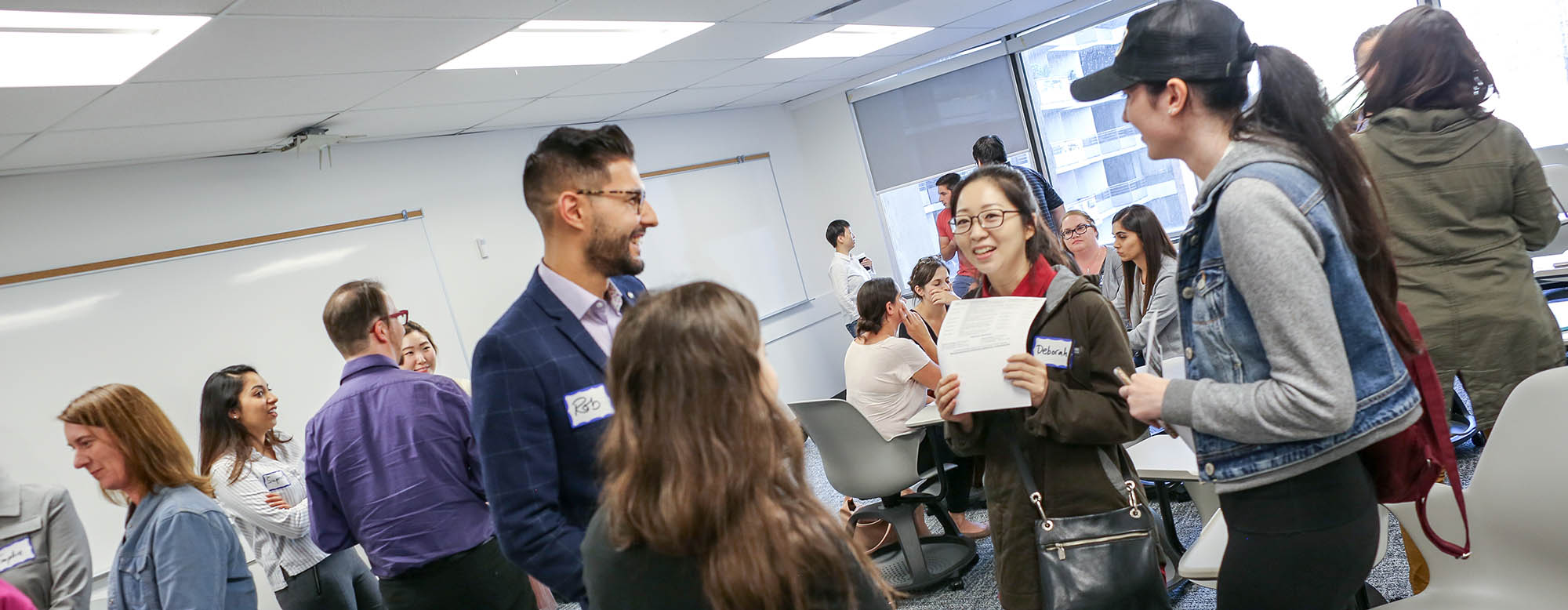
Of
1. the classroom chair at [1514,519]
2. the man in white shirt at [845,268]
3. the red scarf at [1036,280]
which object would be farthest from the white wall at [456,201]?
the classroom chair at [1514,519]

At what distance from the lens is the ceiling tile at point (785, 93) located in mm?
7195

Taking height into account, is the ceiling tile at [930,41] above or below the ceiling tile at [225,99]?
below

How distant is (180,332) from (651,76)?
2.65 meters

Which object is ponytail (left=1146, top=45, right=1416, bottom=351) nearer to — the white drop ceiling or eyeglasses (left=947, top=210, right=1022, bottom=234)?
eyeglasses (left=947, top=210, right=1022, bottom=234)

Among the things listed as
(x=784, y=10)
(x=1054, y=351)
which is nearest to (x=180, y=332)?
A: (x=784, y=10)

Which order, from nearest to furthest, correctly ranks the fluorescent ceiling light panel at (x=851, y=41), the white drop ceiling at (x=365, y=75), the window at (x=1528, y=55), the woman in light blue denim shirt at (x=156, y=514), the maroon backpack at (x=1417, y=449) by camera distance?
the maroon backpack at (x=1417, y=449)
the woman in light blue denim shirt at (x=156, y=514)
the white drop ceiling at (x=365, y=75)
the window at (x=1528, y=55)
the fluorescent ceiling light panel at (x=851, y=41)

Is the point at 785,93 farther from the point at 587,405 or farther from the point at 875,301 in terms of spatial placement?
the point at 587,405

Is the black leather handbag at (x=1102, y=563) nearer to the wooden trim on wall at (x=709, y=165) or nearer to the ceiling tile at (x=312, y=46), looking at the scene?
the ceiling tile at (x=312, y=46)

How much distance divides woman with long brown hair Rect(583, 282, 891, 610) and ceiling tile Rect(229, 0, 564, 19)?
2.25m

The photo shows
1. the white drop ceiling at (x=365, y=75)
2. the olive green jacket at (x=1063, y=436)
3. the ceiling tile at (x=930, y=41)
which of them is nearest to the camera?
the olive green jacket at (x=1063, y=436)

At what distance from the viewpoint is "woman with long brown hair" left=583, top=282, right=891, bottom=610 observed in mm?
1058

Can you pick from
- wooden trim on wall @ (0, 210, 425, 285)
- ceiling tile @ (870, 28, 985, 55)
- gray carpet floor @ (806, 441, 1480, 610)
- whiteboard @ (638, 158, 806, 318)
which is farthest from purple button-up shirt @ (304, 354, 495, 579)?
ceiling tile @ (870, 28, 985, 55)

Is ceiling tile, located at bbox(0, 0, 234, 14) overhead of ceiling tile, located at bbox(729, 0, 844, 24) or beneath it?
overhead

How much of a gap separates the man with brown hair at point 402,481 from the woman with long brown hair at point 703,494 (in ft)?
5.31
